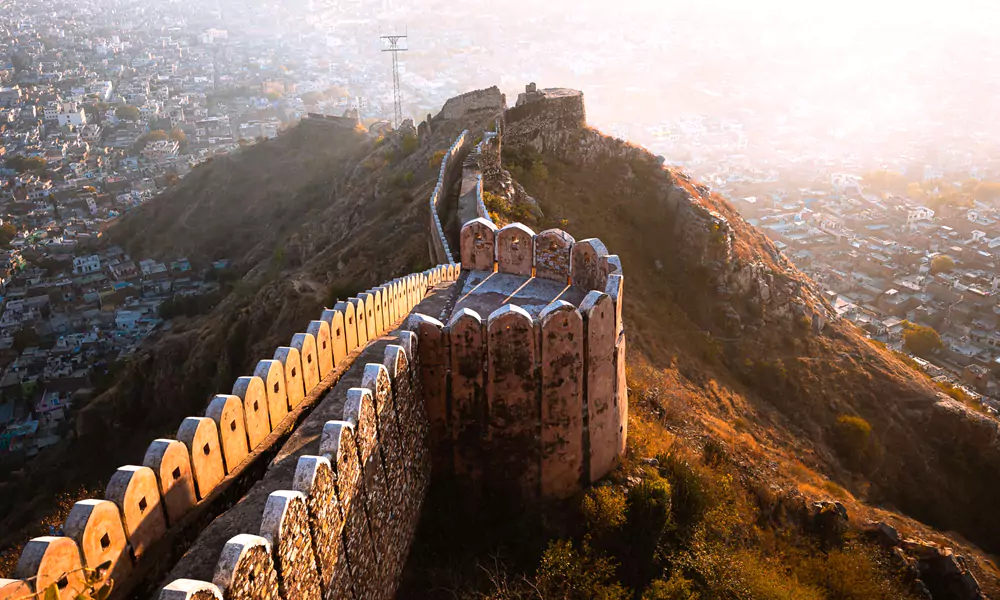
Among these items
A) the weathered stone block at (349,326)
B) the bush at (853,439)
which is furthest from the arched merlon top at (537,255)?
the bush at (853,439)

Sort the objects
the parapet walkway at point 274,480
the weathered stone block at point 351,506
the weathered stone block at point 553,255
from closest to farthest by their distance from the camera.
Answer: the parapet walkway at point 274,480
the weathered stone block at point 351,506
the weathered stone block at point 553,255

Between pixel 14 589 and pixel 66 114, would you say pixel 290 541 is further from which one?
pixel 66 114

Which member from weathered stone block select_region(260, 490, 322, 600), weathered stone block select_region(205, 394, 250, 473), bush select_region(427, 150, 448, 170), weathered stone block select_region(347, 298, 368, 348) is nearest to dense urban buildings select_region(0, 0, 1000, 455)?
bush select_region(427, 150, 448, 170)

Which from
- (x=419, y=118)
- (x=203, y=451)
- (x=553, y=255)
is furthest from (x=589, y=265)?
(x=419, y=118)

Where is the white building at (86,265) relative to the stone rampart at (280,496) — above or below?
below

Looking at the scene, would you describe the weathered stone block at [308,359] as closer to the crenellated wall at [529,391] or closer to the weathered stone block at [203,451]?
the crenellated wall at [529,391]
